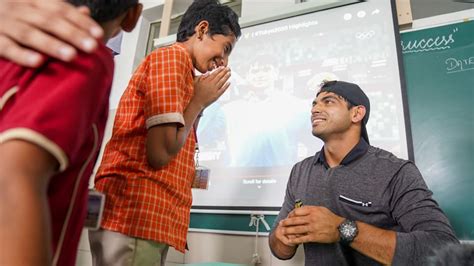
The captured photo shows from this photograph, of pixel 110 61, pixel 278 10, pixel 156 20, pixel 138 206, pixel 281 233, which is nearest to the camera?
pixel 110 61

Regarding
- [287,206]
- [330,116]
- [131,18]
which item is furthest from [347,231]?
[131,18]

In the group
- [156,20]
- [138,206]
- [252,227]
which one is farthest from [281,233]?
[156,20]

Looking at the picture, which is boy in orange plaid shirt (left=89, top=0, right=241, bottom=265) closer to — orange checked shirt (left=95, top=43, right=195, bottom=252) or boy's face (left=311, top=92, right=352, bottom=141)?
orange checked shirt (left=95, top=43, right=195, bottom=252)

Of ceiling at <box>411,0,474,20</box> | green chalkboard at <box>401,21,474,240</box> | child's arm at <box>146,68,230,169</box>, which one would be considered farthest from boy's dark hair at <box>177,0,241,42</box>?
ceiling at <box>411,0,474,20</box>

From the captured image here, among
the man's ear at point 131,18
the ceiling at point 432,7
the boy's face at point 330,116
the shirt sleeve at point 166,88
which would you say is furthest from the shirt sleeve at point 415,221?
the ceiling at point 432,7

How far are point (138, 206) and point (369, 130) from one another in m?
1.13

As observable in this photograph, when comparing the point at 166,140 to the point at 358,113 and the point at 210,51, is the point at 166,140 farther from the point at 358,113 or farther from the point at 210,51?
the point at 358,113

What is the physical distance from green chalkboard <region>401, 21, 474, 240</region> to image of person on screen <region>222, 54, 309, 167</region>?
53 centimetres

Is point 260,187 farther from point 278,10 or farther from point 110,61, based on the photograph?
point 110,61

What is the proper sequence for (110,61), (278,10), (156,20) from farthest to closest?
(156,20)
(278,10)
(110,61)

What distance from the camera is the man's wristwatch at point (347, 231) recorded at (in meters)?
1.03

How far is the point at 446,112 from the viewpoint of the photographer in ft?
4.66

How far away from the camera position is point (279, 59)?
1796mm

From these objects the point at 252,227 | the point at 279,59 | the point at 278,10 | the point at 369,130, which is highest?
the point at 278,10
